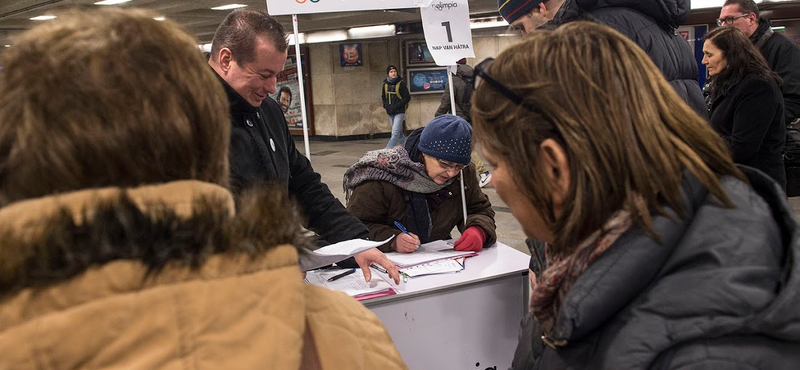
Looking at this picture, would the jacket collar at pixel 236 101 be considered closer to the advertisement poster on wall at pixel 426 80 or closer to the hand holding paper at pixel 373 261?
the hand holding paper at pixel 373 261

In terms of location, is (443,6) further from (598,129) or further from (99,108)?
(99,108)

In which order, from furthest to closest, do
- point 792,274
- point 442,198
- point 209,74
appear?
point 442,198 < point 792,274 < point 209,74

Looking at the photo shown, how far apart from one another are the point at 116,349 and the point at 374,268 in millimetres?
1974

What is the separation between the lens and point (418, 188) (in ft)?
→ 9.33

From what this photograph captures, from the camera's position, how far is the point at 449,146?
2727mm

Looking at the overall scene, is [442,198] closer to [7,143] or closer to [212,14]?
[7,143]

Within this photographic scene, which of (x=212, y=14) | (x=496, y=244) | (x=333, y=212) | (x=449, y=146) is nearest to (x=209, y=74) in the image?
(x=333, y=212)

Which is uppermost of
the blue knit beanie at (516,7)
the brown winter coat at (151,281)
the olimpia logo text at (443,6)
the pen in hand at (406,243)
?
the olimpia logo text at (443,6)

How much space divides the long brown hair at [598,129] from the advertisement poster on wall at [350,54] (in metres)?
14.2

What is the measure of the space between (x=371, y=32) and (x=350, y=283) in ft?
41.7

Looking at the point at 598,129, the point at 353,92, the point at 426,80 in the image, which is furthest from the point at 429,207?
the point at 426,80

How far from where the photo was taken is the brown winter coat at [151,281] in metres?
0.54

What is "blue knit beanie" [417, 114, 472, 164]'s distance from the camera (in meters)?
2.72

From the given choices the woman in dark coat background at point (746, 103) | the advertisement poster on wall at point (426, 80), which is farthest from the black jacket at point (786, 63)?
the advertisement poster on wall at point (426, 80)
